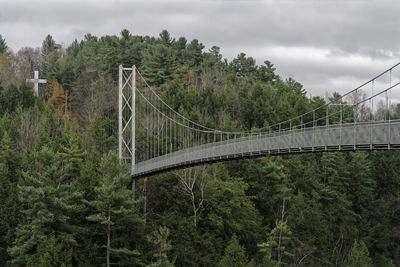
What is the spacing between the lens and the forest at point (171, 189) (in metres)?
31.4

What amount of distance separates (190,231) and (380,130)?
19871mm

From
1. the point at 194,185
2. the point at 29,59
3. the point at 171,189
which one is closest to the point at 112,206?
the point at 171,189

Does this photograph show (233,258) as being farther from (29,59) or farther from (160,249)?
(29,59)

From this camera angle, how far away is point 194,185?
4028 centimetres

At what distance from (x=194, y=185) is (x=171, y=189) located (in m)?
1.66

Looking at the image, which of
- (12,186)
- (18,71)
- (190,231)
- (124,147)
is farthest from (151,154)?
(18,71)

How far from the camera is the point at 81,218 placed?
32.6 m

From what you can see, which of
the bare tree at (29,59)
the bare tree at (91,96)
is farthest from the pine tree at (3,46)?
the bare tree at (91,96)

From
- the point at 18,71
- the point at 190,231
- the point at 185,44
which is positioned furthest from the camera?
the point at 185,44

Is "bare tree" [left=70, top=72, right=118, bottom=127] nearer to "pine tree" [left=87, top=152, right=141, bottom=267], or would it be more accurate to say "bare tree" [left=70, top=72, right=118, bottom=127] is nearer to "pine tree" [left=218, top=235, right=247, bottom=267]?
"pine tree" [left=87, top=152, right=141, bottom=267]

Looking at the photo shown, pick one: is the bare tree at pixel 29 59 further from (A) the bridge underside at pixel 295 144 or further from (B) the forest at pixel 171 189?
(A) the bridge underside at pixel 295 144

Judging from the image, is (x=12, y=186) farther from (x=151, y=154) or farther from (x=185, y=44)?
(x=185, y=44)

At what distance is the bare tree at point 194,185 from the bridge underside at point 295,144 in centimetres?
486

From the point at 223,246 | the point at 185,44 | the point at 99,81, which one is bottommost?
the point at 223,246
